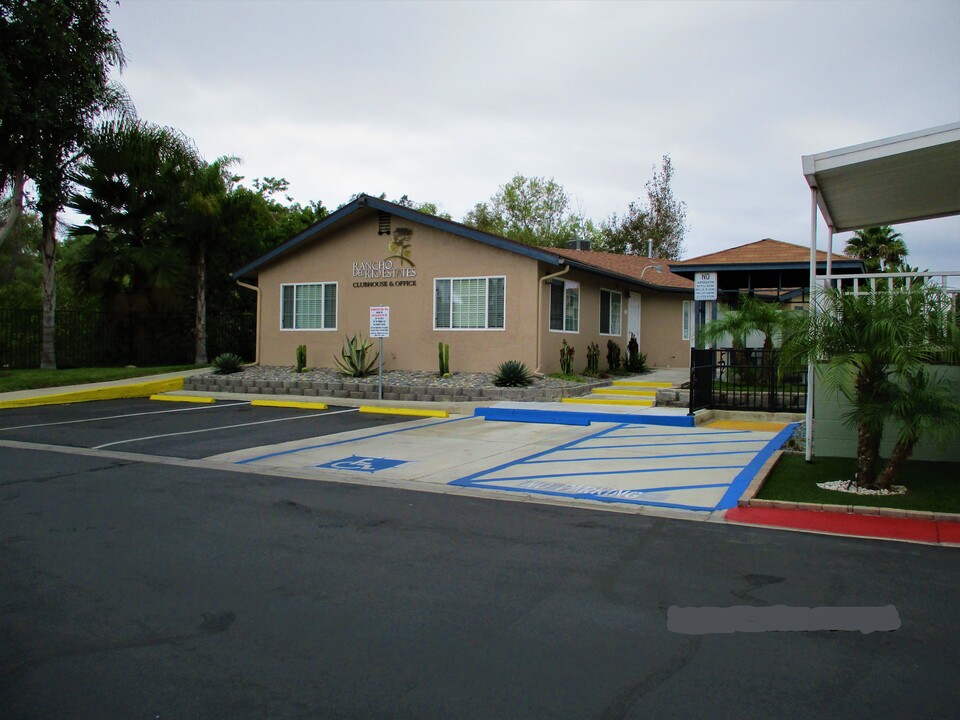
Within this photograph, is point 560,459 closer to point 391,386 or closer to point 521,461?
point 521,461

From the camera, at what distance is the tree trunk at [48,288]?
2134 centimetres

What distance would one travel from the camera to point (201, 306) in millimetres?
25906

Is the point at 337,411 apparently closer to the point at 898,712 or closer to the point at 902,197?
the point at 902,197

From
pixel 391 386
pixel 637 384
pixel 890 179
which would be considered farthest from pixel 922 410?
pixel 391 386

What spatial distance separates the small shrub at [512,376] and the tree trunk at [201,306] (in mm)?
12925

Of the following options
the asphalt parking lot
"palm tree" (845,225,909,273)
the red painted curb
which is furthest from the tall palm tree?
"palm tree" (845,225,909,273)

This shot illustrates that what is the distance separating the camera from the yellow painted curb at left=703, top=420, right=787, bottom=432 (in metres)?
13.8

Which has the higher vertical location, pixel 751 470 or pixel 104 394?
pixel 104 394

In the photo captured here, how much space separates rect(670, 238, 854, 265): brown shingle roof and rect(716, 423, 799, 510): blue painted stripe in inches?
302

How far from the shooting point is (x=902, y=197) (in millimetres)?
10492

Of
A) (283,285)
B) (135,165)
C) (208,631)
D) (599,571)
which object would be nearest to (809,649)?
(599,571)

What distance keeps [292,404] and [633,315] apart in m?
11.8

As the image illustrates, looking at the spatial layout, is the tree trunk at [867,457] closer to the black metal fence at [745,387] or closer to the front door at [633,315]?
the black metal fence at [745,387]

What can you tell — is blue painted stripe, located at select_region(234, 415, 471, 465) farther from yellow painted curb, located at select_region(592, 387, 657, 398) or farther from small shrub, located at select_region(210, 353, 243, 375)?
small shrub, located at select_region(210, 353, 243, 375)
